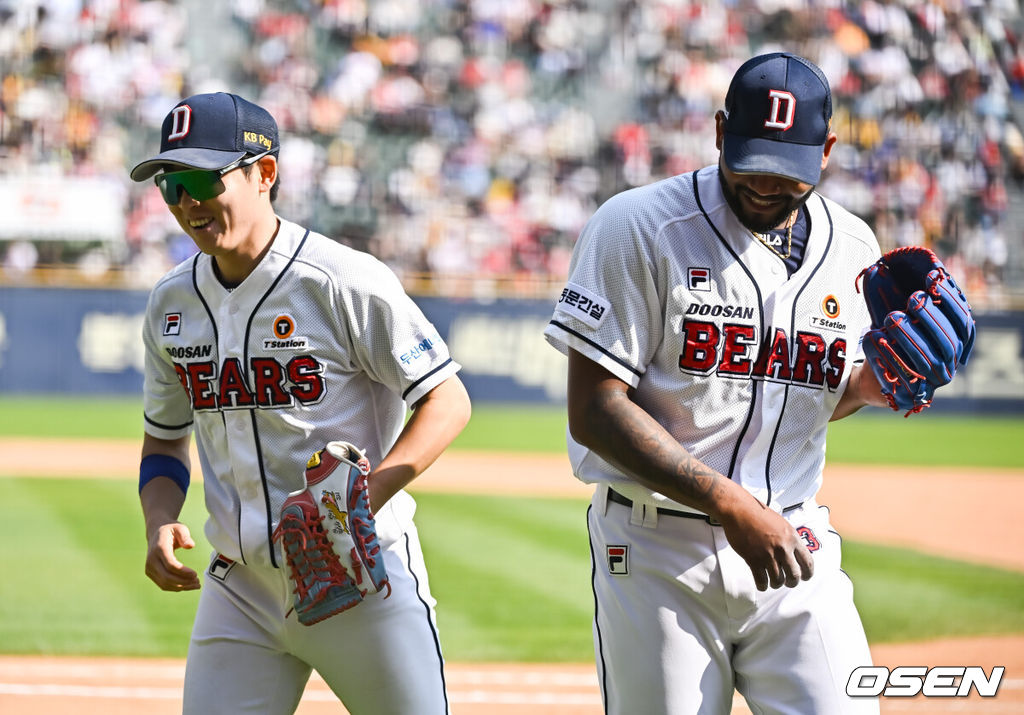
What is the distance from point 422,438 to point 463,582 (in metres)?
5.77

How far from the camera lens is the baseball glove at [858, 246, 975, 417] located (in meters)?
2.89

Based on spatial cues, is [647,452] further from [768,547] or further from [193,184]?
[193,184]

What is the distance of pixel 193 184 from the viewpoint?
2.88 meters

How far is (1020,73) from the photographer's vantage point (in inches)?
861

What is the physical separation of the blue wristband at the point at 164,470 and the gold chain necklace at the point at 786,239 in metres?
1.65

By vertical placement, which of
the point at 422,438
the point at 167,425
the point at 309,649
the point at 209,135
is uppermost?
the point at 209,135

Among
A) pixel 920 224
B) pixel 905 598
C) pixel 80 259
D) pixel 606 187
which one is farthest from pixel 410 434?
pixel 920 224

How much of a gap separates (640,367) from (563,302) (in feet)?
0.75

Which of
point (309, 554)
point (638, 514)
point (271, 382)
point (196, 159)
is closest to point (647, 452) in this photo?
point (638, 514)

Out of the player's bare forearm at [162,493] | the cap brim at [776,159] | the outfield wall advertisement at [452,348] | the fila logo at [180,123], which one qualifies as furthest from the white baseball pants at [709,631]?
the outfield wall advertisement at [452,348]

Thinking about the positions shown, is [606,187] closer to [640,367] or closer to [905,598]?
[905,598]

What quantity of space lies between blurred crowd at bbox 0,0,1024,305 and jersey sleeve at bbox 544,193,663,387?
15520mm

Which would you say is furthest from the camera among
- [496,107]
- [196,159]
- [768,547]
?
[496,107]

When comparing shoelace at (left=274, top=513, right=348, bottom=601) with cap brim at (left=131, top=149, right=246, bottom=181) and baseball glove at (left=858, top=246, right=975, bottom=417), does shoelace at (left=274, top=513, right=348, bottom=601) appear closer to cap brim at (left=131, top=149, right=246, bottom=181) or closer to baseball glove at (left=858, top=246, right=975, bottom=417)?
cap brim at (left=131, top=149, right=246, bottom=181)
